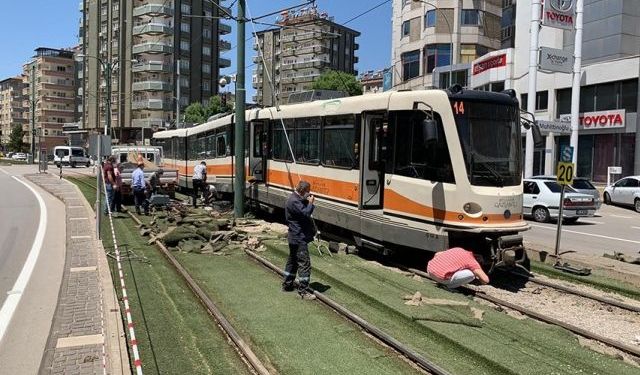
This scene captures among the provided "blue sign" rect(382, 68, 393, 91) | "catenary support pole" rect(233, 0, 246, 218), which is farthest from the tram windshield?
"blue sign" rect(382, 68, 393, 91)

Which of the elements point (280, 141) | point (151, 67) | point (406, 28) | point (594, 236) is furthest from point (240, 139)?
point (151, 67)

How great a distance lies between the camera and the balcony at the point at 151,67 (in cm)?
8906

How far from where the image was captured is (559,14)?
109 ft

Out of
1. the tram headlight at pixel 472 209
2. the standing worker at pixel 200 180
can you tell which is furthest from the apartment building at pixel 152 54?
the tram headlight at pixel 472 209

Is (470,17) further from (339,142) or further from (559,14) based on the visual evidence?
(339,142)

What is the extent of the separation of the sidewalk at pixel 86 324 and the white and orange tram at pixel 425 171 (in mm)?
4885

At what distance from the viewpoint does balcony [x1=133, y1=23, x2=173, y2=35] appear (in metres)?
88.2

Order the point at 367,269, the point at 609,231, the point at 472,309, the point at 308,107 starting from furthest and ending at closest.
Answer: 1. the point at 609,231
2. the point at 308,107
3. the point at 367,269
4. the point at 472,309

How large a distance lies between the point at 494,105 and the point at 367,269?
3673 millimetres

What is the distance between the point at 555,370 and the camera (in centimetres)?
615

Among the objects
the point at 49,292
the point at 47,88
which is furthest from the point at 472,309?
the point at 47,88

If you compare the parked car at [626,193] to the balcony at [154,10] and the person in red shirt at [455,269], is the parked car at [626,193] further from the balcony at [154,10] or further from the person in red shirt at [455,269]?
the balcony at [154,10]

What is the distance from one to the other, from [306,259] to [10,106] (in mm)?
176013

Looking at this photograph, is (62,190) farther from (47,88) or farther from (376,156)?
(47,88)
